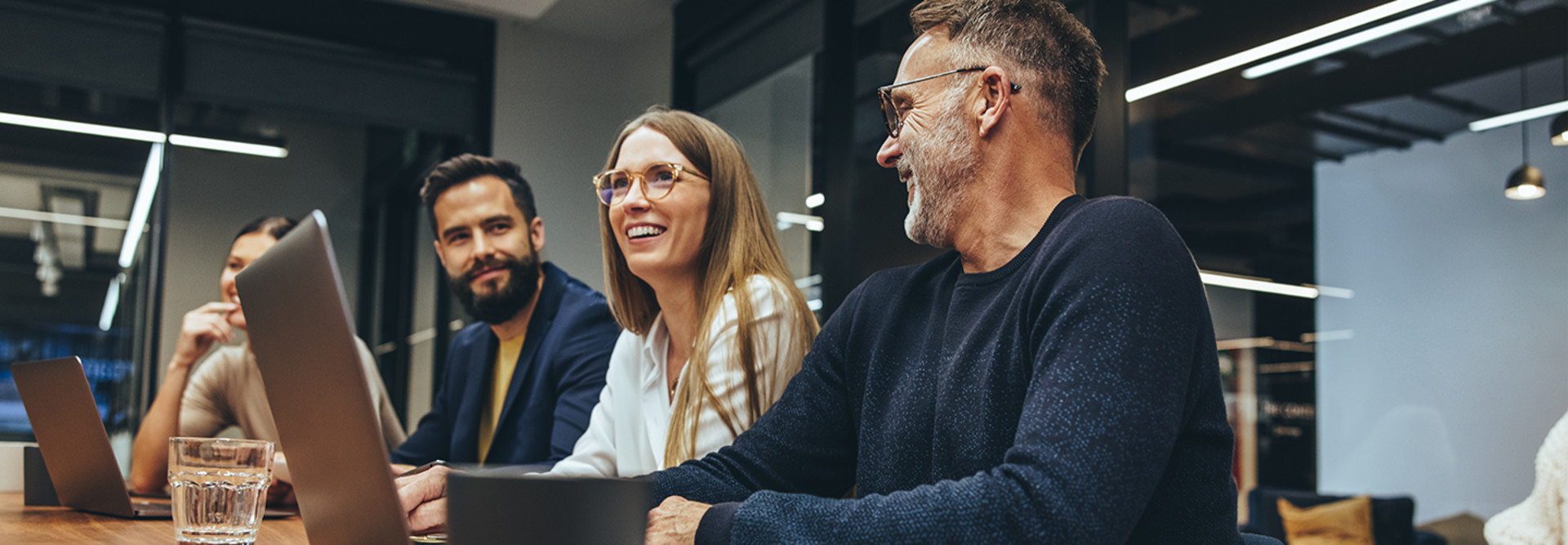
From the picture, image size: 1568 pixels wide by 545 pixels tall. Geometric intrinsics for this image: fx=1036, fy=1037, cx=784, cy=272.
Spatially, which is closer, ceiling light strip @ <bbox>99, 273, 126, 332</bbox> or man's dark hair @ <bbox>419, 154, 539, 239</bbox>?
man's dark hair @ <bbox>419, 154, 539, 239</bbox>

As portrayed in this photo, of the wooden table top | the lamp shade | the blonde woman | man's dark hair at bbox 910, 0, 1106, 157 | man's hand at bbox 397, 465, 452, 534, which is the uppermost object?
the lamp shade

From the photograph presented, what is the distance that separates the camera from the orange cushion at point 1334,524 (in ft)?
15.4

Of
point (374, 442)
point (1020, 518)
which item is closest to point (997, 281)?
point (1020, 518)

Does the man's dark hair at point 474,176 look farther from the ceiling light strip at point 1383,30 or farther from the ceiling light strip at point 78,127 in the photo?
the ceiling light strip at point 78,127

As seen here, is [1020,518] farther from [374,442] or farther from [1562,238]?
[1562,238]

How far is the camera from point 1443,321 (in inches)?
166

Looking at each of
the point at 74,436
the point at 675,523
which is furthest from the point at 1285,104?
the point at 74,436

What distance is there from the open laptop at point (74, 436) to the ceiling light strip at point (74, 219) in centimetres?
380

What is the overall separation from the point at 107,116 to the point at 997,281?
4.81m

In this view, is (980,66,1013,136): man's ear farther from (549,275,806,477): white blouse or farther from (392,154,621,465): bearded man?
(392,154,621,465): bearded man

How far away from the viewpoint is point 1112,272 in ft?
2.87

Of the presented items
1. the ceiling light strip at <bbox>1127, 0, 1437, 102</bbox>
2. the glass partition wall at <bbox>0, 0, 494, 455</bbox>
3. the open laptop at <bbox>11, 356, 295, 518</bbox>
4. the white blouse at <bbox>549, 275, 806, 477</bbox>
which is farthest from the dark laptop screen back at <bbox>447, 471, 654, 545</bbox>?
the glass partition wall at <bbox>0, 0, 494, 455</bbox>

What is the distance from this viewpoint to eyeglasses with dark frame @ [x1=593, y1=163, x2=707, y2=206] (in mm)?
1721

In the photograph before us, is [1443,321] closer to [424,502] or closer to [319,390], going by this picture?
[424,502]
